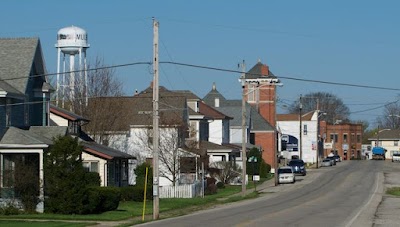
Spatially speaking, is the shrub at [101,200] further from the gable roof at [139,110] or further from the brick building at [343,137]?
the brick building at [343,137]

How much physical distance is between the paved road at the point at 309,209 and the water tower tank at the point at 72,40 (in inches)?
767

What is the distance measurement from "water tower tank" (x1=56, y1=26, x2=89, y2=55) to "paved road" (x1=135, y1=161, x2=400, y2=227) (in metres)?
19.5

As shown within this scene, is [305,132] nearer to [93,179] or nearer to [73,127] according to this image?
[73,127]

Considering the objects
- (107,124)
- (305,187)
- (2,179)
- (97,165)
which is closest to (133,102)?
(107,124)

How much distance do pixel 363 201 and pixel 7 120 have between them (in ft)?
69.0

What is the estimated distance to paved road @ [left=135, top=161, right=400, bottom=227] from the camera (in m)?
34.0

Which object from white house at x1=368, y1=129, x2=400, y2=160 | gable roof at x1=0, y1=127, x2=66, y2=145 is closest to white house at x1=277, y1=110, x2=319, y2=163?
white house at x1=368, y1=129, x2=400, y2=160

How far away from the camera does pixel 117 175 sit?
2208 inches

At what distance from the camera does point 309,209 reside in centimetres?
4347

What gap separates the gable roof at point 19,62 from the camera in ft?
156

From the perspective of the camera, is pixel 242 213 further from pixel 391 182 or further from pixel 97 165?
pixel 391 182

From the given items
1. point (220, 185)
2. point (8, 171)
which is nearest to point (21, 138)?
point (8, 171)

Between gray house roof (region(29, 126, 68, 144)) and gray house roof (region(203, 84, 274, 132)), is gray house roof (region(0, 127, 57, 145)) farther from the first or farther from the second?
gray house roof (region(203, 84, 274, 132))

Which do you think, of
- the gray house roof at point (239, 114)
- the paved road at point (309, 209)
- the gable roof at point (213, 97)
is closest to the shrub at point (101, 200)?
the paved road at point (309, 209)
